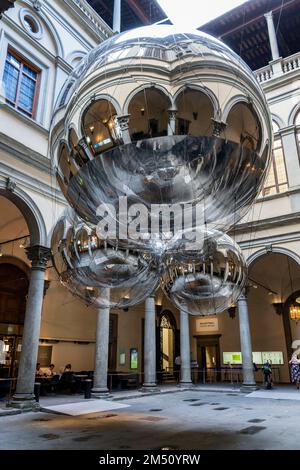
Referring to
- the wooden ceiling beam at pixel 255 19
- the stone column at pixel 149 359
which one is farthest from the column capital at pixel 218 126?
the wooden ceiling beam at pixel 255 19

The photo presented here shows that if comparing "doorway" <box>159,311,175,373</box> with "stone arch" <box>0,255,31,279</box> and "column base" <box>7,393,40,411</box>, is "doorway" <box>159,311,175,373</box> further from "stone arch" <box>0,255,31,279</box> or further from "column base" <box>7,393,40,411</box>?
"column base" <box>7,393,40,411</box>

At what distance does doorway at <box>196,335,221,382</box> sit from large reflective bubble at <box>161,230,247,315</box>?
1778 cm

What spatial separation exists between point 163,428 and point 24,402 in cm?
413

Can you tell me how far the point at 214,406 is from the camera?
9.91 metres

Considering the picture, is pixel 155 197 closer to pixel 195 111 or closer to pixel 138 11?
pixel 195 111

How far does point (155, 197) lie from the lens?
239 cm

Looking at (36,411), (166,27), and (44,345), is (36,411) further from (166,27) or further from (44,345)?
(166,27)

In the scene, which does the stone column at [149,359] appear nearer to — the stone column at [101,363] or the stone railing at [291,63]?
the stone column at [101,363]

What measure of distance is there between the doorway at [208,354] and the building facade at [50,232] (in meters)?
0.06

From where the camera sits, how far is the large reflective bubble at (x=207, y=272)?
3271 mm
